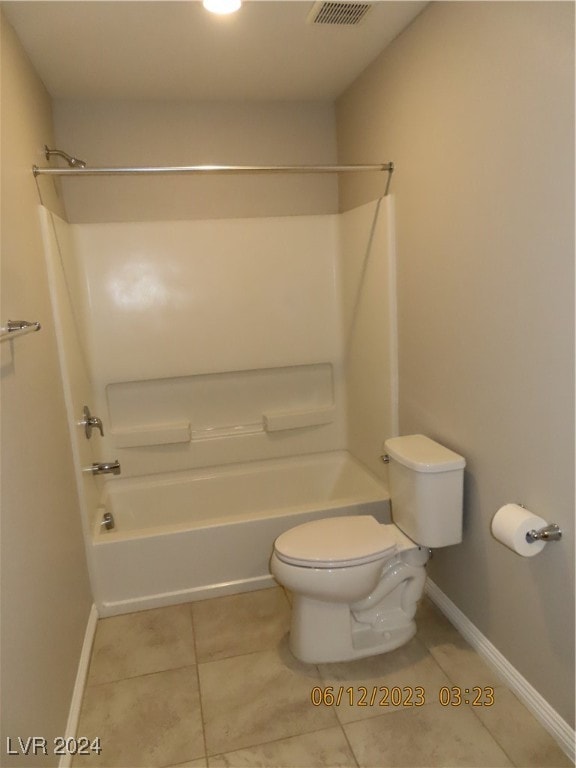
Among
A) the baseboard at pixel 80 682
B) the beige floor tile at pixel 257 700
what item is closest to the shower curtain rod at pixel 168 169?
the baseboard at pixel 80 682

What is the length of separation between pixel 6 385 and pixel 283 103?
225cm

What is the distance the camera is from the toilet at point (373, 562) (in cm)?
196

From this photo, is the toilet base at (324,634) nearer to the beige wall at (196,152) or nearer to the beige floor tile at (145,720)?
the beige floor tile at (145,720)

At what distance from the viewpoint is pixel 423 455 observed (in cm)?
206

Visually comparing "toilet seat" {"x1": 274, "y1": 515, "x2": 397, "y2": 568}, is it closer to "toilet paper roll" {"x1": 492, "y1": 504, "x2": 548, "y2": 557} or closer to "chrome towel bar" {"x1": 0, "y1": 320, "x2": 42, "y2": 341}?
"toilet paper roll" {"x1": 492, "y1": 504, "x2": 548, "y2": 557}

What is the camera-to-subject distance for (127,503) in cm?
297

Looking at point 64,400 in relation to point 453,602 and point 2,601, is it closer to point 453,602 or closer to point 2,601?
point 2,601

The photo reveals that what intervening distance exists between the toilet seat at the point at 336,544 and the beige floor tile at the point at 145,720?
1.96 ft

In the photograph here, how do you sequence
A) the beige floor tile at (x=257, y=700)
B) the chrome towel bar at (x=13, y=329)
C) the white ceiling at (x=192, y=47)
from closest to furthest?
the chrome towel bar at (x=13, y=329) < the beige floor tile at (x=257, y=700) < the white ceiling at (x=192, y=47)

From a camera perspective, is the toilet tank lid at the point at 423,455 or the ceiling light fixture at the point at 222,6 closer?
the ceiling light fixture at the point at 222,6

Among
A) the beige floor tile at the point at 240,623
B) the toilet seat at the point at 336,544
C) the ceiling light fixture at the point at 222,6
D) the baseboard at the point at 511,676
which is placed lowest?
the beige floor tile at the point at 240,623

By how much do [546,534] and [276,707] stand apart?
1.08 meters
